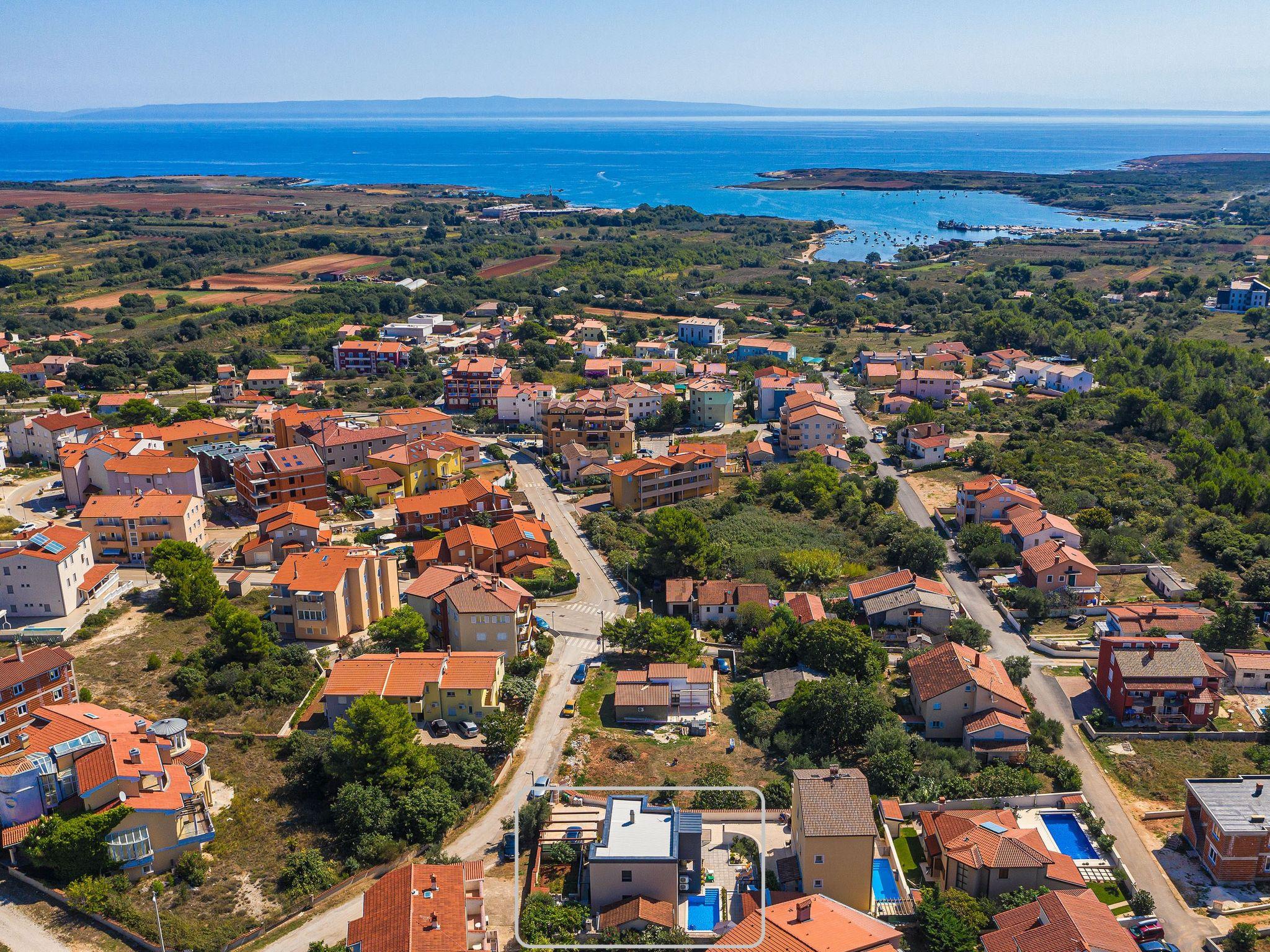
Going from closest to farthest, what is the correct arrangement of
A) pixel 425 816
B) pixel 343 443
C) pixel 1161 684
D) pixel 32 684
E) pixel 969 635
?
1. pixel 425 816
2. pixel 32 684
3. pixel 1161 684
4. pixel 969 635
5. pixel 343 443

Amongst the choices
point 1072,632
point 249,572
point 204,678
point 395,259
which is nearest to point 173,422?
point 249,572

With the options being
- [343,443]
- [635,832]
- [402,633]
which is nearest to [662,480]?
[343,443]

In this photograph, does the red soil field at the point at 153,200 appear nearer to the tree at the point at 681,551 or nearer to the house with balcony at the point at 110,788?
the tree at the point at 681,551

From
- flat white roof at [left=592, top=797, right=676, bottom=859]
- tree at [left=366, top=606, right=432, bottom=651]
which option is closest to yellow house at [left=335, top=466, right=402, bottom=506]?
tree at [left=366, top=606, right=432, bottom=651]

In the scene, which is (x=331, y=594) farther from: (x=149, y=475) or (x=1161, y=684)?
(x=1161, y=684)

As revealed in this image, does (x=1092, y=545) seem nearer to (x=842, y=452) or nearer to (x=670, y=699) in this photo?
(x=842, y=452)

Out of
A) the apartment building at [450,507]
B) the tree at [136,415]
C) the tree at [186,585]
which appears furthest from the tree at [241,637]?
the tree at [136,415]
